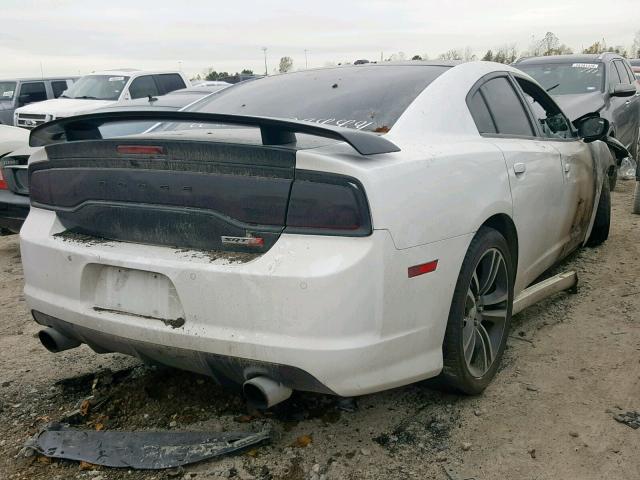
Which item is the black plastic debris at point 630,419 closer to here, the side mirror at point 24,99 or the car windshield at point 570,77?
the car windshield at point 570,77

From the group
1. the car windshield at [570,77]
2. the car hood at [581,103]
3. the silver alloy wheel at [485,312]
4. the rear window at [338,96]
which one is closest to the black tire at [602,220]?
the silver alloy wheel at [485,312]

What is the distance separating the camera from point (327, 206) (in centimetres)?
221

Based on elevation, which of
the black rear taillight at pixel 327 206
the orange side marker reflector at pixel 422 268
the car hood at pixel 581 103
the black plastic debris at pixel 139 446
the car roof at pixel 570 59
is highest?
the black rear taillight at pixel 327 206

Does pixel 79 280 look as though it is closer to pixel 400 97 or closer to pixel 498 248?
pixel 400 97

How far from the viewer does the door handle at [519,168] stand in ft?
10.5

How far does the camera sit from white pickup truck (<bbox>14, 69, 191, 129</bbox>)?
42.2ft

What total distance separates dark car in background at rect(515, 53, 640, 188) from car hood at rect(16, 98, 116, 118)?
296 inches

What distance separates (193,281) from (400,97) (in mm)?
1344

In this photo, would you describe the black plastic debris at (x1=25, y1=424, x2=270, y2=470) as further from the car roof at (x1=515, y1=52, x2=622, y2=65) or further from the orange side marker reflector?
the car roof at (x1=515, y1=52, x2=622, y2=65)

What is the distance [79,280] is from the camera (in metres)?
2.62

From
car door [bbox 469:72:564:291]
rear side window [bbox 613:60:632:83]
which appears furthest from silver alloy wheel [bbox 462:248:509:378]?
rear side window [bbox 613:60:632:83]

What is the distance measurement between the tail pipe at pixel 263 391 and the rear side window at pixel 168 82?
40.5 feet

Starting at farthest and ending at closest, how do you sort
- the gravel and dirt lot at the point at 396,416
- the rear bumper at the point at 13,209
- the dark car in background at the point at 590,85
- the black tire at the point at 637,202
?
the dark car in background at the point at 590,85
the black tire at the point at 637,202
the rear bumper at the point at 13,209
the gravel and dirt lot at the point at 396,416

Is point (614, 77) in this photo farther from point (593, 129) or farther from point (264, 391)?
point (264, 391)
